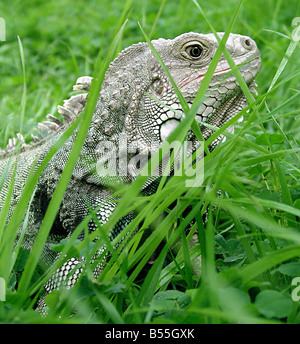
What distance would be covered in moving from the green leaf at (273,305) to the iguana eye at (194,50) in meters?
1.65

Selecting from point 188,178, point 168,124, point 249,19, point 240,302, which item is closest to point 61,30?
point 249,19

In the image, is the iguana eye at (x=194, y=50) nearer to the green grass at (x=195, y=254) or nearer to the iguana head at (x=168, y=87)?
the iguana head at (x=168, y=87)

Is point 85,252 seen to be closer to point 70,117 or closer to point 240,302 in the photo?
point 240,302

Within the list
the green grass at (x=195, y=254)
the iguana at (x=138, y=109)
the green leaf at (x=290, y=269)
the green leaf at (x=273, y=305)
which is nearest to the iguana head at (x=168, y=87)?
the iguana at (x=138, y=109)

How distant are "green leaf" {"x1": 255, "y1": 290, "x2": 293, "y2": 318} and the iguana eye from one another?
5.41 ft

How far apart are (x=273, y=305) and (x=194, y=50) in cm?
172

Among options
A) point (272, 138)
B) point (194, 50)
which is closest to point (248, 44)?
point (194, 50)

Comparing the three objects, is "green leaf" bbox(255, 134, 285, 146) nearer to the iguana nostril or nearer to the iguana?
the iguana

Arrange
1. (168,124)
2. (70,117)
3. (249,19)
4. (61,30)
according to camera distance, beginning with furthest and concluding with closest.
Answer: (61,30), (249,19), (70,117), (168,124)

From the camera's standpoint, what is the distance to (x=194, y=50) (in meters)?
2.92

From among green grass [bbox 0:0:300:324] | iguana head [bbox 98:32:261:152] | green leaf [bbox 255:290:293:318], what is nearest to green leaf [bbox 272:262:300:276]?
green grass [bbox 0:0:300:324]

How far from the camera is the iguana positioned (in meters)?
2.76

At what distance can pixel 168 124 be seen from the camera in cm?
280

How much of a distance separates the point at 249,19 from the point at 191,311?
221 inches
